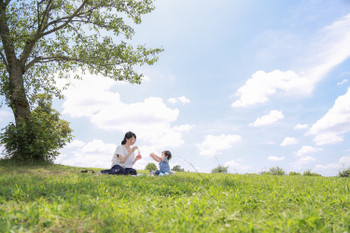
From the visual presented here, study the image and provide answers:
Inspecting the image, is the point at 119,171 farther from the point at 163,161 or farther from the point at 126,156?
the point at 163,161

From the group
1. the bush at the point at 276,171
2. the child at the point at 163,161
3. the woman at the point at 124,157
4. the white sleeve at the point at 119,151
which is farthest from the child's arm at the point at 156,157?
the bush at the point at 276,171

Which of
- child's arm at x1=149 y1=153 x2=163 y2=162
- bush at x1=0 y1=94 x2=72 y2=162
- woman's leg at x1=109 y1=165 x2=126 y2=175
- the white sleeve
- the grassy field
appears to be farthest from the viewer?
bush at x1=0 y1=94 x2=72 y2=162

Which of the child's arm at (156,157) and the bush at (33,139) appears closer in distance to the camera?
the child's arm at (156,157)

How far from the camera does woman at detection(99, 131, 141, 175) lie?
37.5 feet

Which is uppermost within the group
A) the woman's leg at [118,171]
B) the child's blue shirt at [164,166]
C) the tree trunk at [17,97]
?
the tree trunk at [17,97]

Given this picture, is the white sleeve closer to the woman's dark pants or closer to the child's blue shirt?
the woman's dark pants

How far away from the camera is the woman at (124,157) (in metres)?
11.4

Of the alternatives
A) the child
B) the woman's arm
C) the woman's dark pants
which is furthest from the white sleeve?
the child

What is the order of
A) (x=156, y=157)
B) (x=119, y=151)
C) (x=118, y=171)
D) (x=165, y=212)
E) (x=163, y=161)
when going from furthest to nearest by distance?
(x=163, y=161), (x=156, y=157), (x=119, y=151), (x=118, y=171), (x=165, y=212)

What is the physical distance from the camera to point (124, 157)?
11.4 m

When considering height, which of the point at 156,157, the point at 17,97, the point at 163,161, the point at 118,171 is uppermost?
the point at 17,97

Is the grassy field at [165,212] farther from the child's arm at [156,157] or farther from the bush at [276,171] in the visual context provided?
the bush at [276,171]

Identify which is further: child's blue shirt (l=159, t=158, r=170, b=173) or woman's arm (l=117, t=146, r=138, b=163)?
child's blue shirt (l=159, t=158, r=170, b=173)

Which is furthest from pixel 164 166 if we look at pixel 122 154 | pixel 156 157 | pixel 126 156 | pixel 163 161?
pixel 122 154
